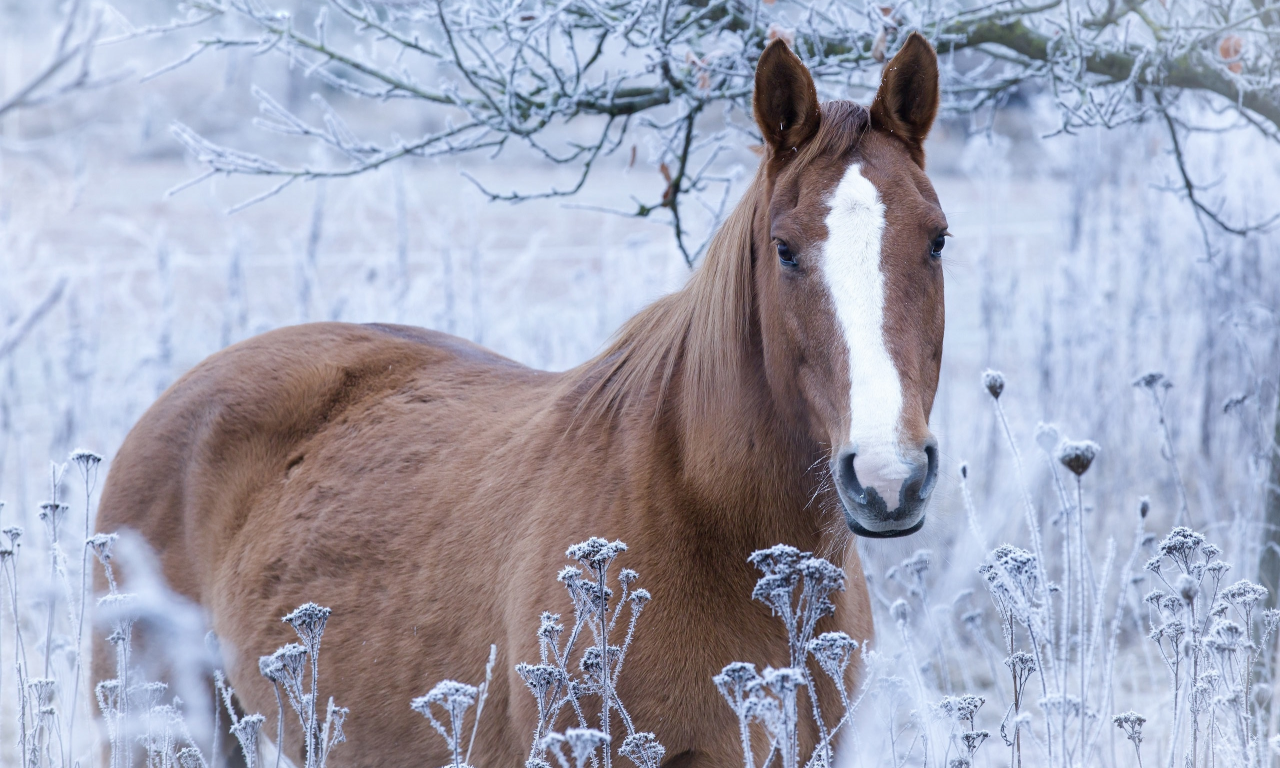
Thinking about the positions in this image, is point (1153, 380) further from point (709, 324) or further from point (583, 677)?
point (583, 677)

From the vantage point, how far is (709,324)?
Result: 237cm

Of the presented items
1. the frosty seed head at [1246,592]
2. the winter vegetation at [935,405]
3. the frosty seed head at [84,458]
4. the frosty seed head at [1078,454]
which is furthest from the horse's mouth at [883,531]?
the frosty seed head at [84,458]

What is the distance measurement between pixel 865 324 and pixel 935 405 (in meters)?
4.49

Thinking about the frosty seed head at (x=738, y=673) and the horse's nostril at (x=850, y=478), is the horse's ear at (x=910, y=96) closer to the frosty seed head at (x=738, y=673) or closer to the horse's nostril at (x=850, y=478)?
the horse's nostril at (x=850, y=478)

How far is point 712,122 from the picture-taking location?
15344 millimetres

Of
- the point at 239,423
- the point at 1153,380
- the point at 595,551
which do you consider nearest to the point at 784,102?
the point at 595,551

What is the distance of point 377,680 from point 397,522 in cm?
42

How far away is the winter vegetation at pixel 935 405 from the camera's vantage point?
199cm

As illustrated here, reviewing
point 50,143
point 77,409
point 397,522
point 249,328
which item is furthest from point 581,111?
point 77,409

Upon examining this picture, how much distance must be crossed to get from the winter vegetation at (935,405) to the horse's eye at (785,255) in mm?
493

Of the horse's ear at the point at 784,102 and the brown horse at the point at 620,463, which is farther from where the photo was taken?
the horse's ear at the point at 784,102

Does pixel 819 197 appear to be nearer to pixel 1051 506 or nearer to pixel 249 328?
pixel 1051 506

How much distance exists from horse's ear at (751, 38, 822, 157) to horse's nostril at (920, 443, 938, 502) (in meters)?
0.78

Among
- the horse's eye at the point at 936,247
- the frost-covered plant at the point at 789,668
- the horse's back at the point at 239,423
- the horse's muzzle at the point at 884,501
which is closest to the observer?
the frost-covered plant at the point at 789,668
